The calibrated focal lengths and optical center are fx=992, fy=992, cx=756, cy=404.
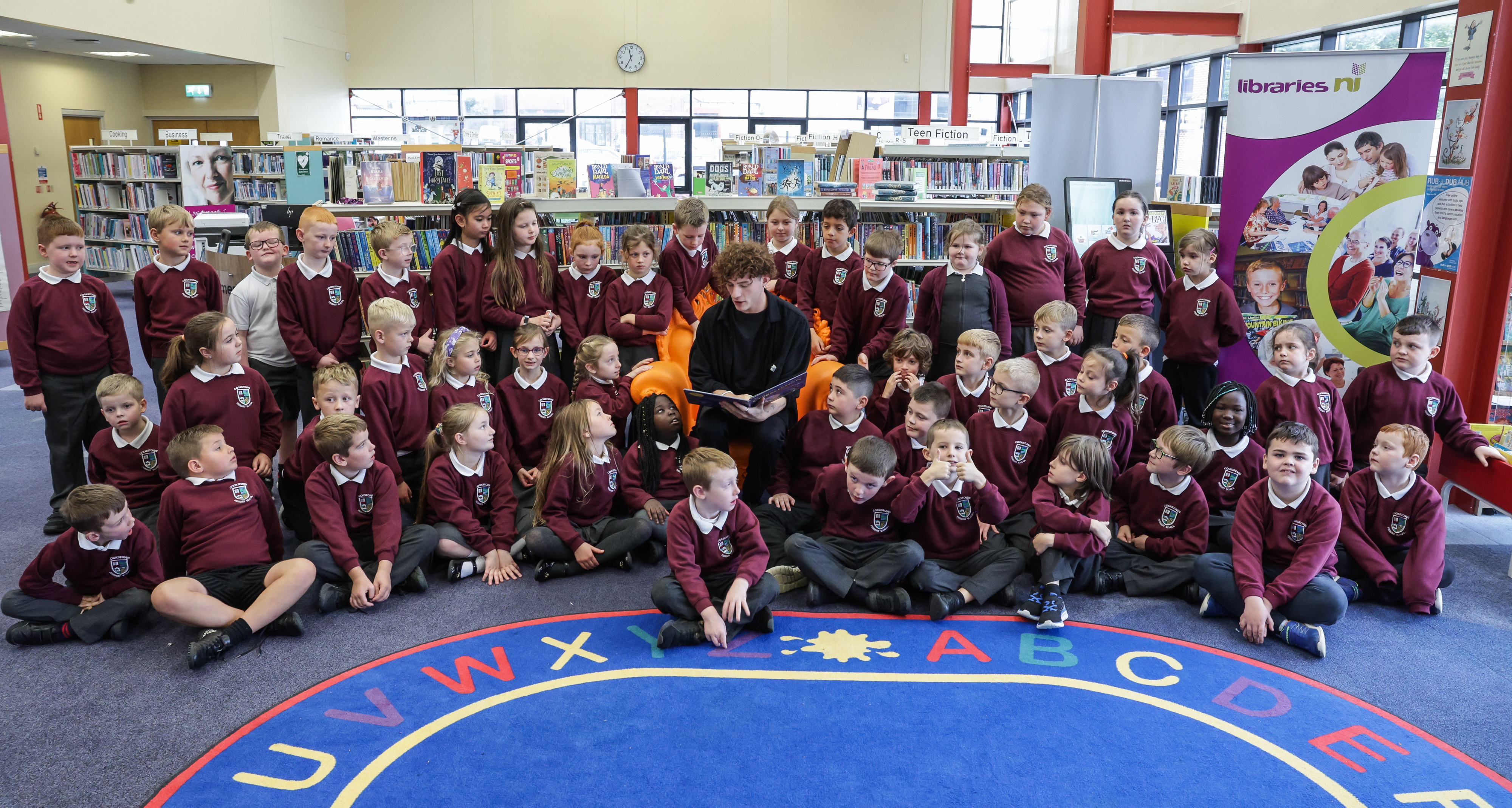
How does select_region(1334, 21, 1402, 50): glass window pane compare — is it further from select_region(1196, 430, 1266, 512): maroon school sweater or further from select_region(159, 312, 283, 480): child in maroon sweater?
select_region(159, 312, 283, 480): child in maroon sweater

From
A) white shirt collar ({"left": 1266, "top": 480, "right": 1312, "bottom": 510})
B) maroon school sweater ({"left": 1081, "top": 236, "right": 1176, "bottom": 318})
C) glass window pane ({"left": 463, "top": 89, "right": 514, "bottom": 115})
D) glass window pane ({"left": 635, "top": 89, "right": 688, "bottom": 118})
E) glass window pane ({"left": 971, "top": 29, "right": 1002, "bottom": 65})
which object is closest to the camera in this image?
white shirt collar ({"left": 1266, "top": 480, "right": 1312, "bottom": 510})

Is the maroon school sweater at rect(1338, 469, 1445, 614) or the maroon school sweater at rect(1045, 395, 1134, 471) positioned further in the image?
the maroon school sweater at rect(1045, 395, 1134, 471)

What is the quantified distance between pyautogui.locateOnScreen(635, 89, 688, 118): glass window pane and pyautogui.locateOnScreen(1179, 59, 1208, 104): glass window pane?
26.4ft

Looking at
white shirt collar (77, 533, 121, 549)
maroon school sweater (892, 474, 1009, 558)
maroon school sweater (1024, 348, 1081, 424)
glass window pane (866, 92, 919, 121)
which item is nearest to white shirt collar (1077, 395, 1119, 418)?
maroon school sweater (1024, 348, 1081, 424)

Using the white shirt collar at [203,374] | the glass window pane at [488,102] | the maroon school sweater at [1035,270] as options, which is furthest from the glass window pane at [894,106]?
the white shirt collar at [203,374]

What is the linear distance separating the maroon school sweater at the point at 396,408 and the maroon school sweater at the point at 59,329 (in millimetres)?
1287

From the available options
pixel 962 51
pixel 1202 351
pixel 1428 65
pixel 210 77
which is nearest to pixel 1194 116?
pixel 962 51

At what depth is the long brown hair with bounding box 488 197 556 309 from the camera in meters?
5.11

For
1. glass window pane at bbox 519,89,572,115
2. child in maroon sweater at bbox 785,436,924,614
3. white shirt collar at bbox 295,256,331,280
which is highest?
glass window pane at bbox 519,89,572,115

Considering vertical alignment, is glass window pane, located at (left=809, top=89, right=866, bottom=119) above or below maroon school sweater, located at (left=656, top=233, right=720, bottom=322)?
above

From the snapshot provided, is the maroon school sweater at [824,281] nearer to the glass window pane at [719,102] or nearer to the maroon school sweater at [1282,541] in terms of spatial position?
the maroon school sweater at [1282,541]

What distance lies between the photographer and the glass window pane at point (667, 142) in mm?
17484

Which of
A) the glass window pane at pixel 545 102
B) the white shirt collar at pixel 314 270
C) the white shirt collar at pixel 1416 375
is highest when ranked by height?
the glass window pane at pixel 545 102

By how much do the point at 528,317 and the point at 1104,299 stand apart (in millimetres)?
3140
